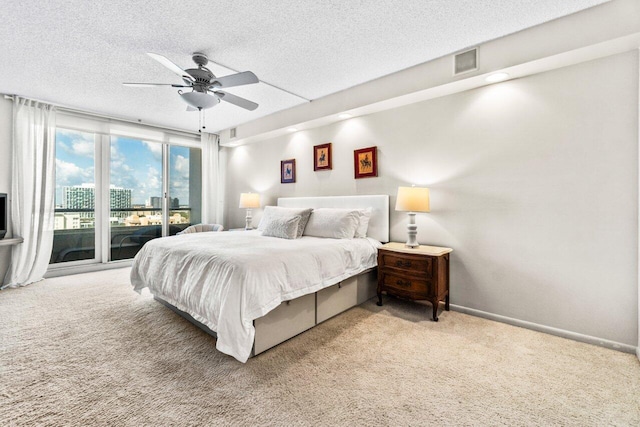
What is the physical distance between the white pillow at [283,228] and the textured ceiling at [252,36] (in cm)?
169

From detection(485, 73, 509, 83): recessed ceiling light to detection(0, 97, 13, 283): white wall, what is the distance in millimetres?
6096

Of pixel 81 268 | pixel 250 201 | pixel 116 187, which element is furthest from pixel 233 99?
pixel 81 268

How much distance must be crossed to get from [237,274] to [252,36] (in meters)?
2.05

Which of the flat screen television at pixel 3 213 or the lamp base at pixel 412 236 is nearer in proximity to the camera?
the lamp base at pixel 412 236

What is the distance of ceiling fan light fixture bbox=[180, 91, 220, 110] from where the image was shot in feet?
9.01

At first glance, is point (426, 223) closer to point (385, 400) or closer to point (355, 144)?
point (355, 144)

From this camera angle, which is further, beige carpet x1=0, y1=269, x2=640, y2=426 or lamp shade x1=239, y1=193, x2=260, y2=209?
lamp shade x1=239, y1=193, x2=260, y2=209

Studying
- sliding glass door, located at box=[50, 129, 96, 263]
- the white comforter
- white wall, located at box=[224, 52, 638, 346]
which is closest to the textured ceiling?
white wall, located at box=[224, 52, 638, 346]

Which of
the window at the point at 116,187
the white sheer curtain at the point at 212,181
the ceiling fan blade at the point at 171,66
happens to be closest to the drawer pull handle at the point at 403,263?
the ceiling fan blade at the point at 171,66

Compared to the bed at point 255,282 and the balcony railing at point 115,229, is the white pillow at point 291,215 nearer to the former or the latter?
the bed at point 255,282

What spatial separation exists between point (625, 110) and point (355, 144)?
8.51ft

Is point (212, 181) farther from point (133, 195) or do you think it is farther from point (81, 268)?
point (81, 268)

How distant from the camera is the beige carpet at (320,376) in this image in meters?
1.59

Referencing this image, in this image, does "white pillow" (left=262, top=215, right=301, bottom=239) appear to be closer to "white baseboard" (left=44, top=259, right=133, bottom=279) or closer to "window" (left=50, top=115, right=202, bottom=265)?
"window" (left=50, top=115, right=202, bottom=265)
